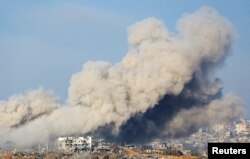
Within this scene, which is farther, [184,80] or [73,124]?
[73,124]

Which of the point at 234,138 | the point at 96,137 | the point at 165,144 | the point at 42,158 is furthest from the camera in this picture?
the point at 234,138

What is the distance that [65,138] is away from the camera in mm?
112812

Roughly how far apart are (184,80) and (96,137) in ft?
73.9

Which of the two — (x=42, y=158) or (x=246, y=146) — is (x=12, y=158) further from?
(x=246, y=146)

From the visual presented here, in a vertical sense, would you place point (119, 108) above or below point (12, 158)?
above

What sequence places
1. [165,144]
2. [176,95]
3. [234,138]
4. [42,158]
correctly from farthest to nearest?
[234,138], [165,144], [176,95], [42,158]

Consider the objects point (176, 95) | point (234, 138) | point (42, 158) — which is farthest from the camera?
point (234, 138)

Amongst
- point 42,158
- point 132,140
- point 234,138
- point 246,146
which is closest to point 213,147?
point 246,146

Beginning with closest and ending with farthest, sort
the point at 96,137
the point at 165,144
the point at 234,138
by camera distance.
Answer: the point at 96,137 < the point at 165,144 < the point at 234,138

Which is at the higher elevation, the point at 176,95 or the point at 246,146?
the point at 176,95

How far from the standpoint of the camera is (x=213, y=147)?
24.0 metres

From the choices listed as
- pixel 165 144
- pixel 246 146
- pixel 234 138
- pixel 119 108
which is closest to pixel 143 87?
pixel 119 108

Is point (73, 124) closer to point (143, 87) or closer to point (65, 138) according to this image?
point (65, 138)

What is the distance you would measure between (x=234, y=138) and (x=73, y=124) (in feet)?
179
